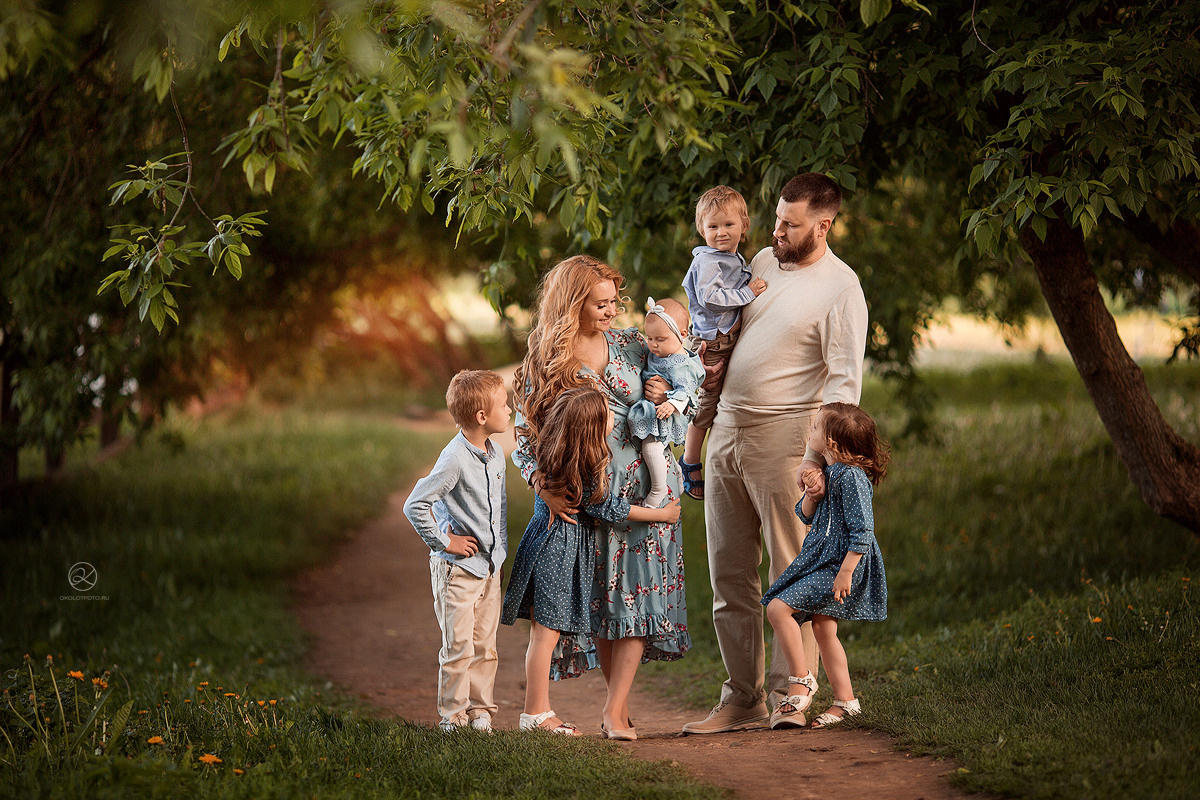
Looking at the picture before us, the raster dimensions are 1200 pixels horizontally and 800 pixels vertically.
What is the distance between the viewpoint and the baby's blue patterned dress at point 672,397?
384cm

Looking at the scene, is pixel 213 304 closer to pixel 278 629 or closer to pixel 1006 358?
pixel 278 629

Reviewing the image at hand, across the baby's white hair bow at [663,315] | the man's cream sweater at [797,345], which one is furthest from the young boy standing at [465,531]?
Answer: the man's cream sweater at [797,345]

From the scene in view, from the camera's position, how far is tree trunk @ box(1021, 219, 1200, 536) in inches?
202

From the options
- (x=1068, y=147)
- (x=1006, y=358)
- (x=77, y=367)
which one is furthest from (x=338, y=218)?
(x=1006, y=358)

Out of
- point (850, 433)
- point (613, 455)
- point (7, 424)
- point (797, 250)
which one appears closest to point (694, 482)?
point (613, 455)

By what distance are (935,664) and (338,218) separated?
6768 mm

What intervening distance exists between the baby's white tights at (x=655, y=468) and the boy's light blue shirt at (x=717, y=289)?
22.2 inches

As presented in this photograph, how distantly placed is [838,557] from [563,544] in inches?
43.7

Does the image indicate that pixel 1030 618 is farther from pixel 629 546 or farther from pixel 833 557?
pixel 629 546

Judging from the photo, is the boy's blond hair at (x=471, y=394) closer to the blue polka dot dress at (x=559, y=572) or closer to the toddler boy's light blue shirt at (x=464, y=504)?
the toddler boy's light blue shirt at (x=464, y=504)

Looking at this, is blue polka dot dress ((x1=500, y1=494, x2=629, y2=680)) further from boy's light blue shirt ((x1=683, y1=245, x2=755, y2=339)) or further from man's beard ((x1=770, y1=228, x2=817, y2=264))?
man's beard ((x1=770, y1=228, x2=817, y2=264))

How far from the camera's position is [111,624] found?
7070 millimetres

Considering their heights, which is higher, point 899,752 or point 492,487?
point 492,487

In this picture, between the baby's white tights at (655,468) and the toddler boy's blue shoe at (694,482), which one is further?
the toddler boy's blue shoe at (694,482)
